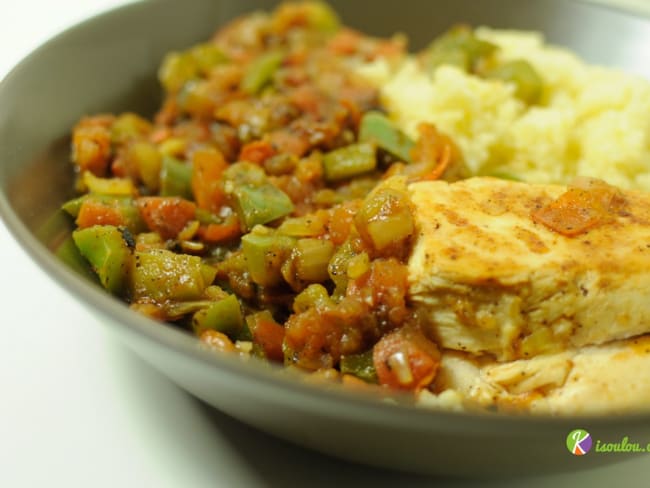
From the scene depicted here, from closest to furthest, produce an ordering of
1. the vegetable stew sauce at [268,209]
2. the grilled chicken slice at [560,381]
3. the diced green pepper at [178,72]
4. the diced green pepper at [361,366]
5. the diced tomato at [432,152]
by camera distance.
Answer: the grilled chicken slice at [560,381] < the diced green pepper at [361,366] < the vegetable stew sauce at [268,209] < the diced tomato at [432,152] < the diced green pepper at [178,72]

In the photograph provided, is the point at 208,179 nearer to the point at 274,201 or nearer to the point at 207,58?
the point at 274,201

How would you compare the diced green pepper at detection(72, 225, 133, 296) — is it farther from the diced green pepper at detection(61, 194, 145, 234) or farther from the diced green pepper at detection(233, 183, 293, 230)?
the diced green pepper at detection(233, 183, 293, 230)

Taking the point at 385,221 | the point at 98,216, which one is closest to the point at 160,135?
the point at 98,216

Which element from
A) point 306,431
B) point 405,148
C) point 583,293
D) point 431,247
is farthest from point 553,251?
point 405,148

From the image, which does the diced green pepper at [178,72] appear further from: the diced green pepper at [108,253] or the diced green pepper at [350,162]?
the diced green pepper at [108,253]

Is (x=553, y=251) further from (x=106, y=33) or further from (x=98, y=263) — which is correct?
(x=106, y=33)

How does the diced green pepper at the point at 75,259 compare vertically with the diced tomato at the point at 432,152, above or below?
above

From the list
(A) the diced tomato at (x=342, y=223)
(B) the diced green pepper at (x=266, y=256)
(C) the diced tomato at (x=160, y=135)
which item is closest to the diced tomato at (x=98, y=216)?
(B) the diced green pepper at (x=266, y=256)
